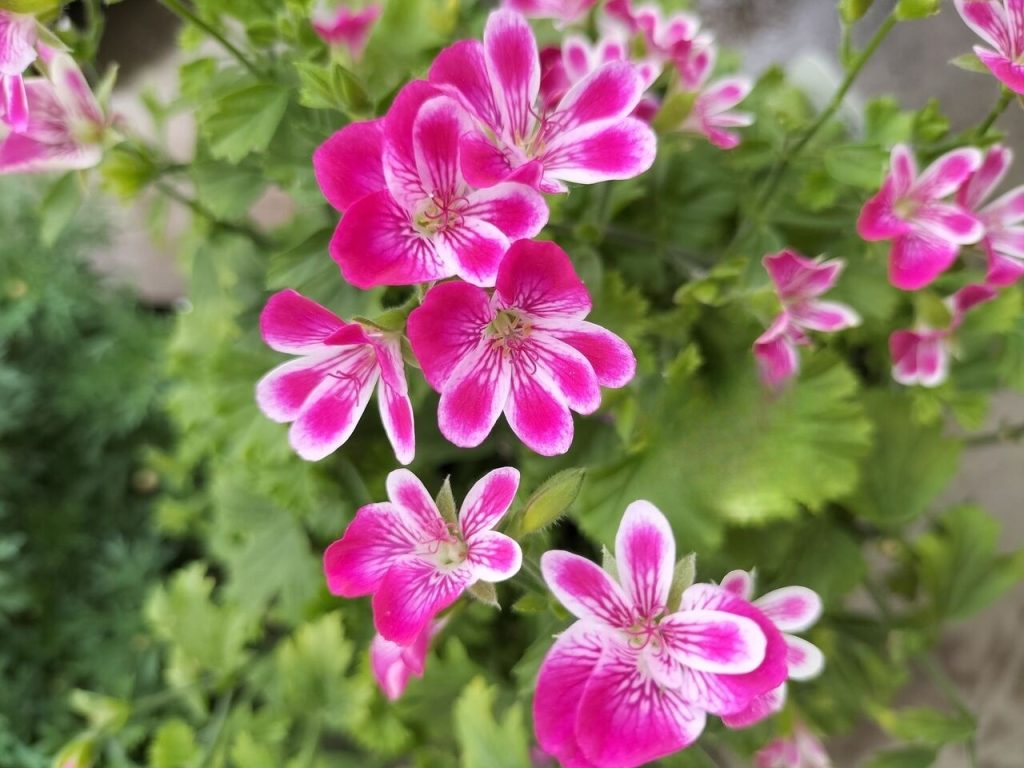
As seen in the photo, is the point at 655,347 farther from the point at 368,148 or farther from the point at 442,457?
the point at 368,148

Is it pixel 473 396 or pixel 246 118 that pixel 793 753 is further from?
pixel 246 118

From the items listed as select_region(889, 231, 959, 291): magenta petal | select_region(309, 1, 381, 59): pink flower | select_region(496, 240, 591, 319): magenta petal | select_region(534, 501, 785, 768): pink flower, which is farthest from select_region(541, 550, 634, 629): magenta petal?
select_region(309, 1, 381, 59): pink flower

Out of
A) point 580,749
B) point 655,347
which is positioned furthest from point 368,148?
point 655,347

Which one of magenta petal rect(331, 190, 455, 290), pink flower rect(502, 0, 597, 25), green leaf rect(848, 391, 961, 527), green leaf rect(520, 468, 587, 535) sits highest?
pink flower rect(502, 0, 597, 25)

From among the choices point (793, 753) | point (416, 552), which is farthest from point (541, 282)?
point (793, 753)

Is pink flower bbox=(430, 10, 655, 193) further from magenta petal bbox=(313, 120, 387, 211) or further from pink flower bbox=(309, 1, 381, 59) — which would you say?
pink flower bbox=(309, 1, 381, 59)
